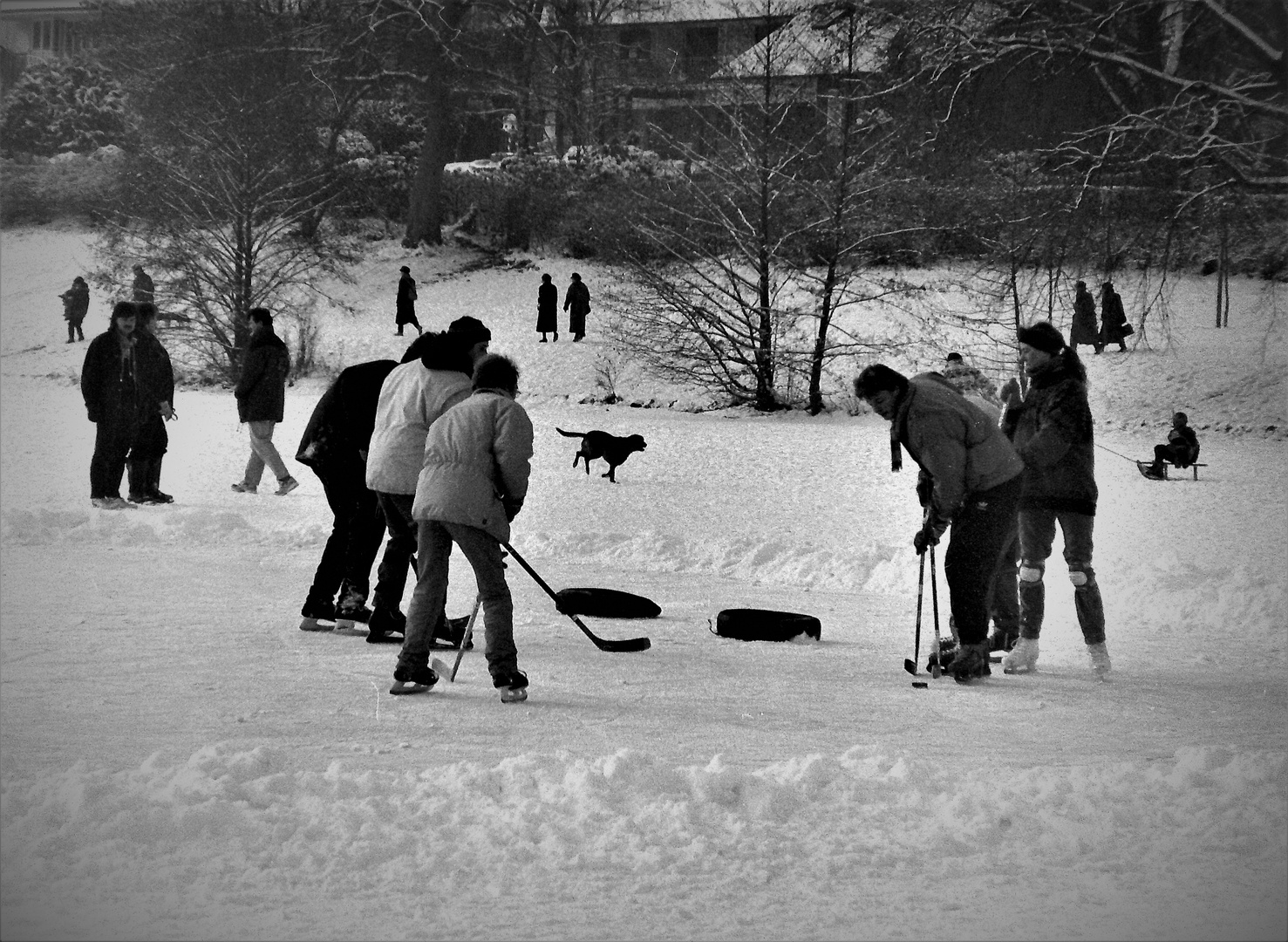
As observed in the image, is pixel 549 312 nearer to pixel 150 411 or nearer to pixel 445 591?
pixel 150 411

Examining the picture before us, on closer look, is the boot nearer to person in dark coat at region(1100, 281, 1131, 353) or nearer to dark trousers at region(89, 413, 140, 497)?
person in dark coat at region(1100, 281, 1131, 353)

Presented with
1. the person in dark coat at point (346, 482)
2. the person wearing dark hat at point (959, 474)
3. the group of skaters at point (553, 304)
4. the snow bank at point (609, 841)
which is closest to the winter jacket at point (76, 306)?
the group of skaters at point (553, 304)

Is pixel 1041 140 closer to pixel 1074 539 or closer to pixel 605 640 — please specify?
pixel 1074 539

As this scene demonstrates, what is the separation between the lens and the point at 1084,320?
9.62 metres

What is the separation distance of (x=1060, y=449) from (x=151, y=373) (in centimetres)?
628

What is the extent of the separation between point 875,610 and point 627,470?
4941 mm

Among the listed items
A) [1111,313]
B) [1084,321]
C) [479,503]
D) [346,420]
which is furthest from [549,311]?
[479,503]

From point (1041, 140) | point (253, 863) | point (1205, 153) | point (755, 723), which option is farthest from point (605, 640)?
point (1041, 140)

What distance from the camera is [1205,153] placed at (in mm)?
7863

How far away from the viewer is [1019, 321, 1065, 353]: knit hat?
5082 mm

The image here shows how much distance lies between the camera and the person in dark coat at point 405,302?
14.9 m

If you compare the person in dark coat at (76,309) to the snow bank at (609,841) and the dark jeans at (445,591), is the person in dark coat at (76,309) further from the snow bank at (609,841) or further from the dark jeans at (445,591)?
the snow bank at (609,841)

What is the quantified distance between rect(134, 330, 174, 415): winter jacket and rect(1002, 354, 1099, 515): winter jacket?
6106 millimetres

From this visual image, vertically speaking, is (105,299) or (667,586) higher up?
(105,299)
